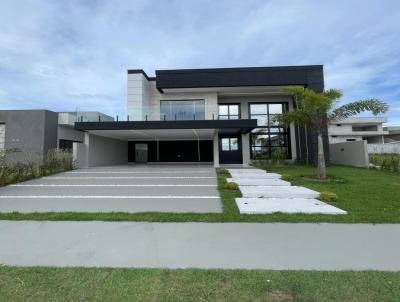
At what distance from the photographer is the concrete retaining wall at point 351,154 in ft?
56.2

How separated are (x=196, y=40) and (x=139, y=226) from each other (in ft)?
45.9

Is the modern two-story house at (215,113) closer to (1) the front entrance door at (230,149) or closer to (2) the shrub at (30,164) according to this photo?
(1) the front entrance door at (230,149)

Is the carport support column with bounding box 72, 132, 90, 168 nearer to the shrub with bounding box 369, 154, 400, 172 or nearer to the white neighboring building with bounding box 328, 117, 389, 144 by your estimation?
the shrub with bounding box 369, 154, 400, 172

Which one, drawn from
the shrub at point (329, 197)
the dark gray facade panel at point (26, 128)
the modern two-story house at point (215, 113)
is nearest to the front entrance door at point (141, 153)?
the modern two-story house at point (215, 113)

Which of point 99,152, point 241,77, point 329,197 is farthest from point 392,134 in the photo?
point 329,197

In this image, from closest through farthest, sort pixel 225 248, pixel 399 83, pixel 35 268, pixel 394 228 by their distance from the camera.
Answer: pixel 35 268 → pixel 225 248 → pixel 394 228 → pixel 399 83

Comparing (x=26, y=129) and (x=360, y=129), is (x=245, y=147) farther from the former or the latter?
(x=360, y=129)

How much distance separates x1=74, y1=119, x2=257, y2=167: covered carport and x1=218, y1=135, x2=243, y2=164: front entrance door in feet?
1.96

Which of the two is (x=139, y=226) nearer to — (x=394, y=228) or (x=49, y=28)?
(x=394, y=228)

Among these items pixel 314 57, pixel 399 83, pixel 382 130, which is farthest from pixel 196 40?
pixel 382 130

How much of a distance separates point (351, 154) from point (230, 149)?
374 inches

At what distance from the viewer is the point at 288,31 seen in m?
13.9

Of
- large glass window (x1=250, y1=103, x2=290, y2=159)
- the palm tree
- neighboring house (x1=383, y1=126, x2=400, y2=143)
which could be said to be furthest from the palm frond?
neighboring house (x1=383, y1=126, x2=400, y2=143)

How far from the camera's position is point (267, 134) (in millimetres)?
22234
